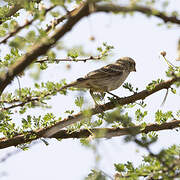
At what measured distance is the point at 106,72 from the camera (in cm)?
582

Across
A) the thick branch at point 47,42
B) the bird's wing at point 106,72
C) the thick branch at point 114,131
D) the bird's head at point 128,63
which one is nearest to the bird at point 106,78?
the bird's wing at point 106,72

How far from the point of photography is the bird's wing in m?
5.44

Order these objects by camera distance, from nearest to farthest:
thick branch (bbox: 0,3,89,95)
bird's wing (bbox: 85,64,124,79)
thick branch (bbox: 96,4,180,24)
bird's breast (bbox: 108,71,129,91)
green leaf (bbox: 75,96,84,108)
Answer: thick branch (bbox: 96,4,180,24), thick branch (bbox: 0,3,89,95), green leaf (bbox: 75,96,84,108), bird's wing (bbox: 85,64,124,79), bird's breast (bbox: 108,71,129,91)

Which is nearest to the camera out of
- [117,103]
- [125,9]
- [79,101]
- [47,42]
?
[125,9]

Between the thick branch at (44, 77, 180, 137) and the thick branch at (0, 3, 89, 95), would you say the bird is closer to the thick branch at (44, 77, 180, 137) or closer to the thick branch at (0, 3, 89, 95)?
the thick branch at (44, 77, 180, 137)

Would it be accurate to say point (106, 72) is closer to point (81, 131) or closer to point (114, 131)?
point (81, 131)

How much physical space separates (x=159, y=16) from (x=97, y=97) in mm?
2327

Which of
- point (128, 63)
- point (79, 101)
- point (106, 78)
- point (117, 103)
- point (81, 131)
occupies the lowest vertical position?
point (128, 63)

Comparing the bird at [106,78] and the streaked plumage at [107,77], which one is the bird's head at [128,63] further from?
the bird at [106,78]

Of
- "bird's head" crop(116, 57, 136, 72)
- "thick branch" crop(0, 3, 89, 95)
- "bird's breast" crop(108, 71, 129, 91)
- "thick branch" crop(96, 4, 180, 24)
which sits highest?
"thick branch" crop(96, 4, 180, 24)

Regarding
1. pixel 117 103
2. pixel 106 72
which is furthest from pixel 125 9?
pixel 106 72

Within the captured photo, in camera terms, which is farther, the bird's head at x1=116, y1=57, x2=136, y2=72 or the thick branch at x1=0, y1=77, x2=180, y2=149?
the bird's head at x1=116, y1=57, x2=136, y2=72

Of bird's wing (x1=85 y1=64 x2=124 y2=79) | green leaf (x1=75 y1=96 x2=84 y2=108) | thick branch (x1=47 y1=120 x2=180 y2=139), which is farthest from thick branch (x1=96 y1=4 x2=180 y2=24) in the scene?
bird's wing (x1=85 y1=64 x2=124 y2=79)

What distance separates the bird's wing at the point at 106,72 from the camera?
17.8 feet
